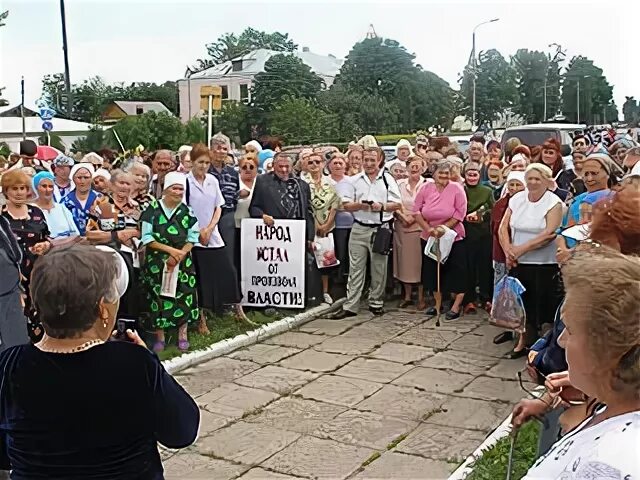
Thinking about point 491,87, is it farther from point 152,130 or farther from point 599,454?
point 599,454

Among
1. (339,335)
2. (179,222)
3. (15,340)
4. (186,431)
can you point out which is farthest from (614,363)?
(339,335)

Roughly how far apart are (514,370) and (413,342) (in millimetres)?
1029

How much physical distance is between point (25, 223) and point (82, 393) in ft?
11.8

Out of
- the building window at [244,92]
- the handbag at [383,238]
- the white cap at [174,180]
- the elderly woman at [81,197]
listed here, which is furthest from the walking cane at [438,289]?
the building window at [244,92]

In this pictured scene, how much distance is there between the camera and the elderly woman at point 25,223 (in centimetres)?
512

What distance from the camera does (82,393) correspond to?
200 cm

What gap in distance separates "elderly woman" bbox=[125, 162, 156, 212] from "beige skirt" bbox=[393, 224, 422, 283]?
258cm

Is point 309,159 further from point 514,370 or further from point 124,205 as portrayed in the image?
point 514,370

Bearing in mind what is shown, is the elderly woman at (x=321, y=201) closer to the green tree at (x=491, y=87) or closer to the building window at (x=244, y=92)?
the green tree at (x=491, y=87)

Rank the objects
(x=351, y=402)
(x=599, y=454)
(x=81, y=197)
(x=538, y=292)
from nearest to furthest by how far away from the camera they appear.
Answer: (x=599, y=454)
(x=351, y=402)
(x=538, y=292)
(x=81, y=197)

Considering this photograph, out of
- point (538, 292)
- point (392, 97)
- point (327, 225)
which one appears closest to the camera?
point (538, 292)

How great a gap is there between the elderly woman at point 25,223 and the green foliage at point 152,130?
67.3 feet

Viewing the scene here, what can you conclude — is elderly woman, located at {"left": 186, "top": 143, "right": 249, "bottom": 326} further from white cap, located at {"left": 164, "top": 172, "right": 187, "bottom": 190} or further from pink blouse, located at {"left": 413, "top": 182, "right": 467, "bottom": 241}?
pink blouse, located at {"left": 413, "top": 182, "right": 467, "bottom": 241}

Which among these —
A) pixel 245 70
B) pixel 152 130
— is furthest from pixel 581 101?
pixel 152 130
